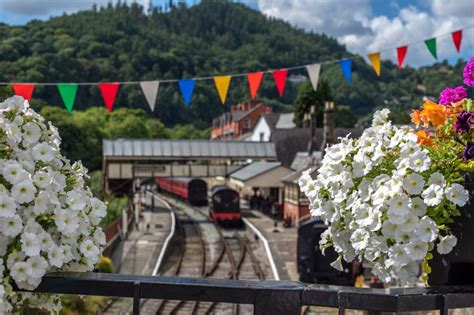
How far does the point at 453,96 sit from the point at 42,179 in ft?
6.06

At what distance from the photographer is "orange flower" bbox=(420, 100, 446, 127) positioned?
276cm

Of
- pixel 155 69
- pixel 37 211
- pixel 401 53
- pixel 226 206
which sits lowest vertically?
pixel 226 206

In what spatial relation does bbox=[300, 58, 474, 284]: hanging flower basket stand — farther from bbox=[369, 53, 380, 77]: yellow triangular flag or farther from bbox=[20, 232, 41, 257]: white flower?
bbox=[369, 53, 380, 77]: yellow triangular flag

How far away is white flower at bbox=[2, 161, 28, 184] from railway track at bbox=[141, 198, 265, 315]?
53.7 feet

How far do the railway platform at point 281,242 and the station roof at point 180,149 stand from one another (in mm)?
4839

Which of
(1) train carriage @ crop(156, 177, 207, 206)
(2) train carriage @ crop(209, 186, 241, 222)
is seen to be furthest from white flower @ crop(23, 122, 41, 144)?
(1) train carriage @ crop(156, 177, 207, 206)

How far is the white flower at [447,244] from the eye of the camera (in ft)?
7.52

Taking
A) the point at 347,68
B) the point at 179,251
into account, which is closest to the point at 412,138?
the point at 347,68

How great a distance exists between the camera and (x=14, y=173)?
2297mm

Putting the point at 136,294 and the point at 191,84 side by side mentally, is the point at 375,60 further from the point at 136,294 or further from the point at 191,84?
the point at 136,294

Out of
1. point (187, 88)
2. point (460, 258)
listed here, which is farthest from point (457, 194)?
point (187, 88)

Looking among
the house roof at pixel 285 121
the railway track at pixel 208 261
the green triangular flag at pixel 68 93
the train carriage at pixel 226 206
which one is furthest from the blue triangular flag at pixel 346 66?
the house roof at pixel 285 121

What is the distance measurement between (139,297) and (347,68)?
1113cm

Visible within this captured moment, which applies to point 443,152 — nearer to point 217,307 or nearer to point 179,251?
point 217,307
